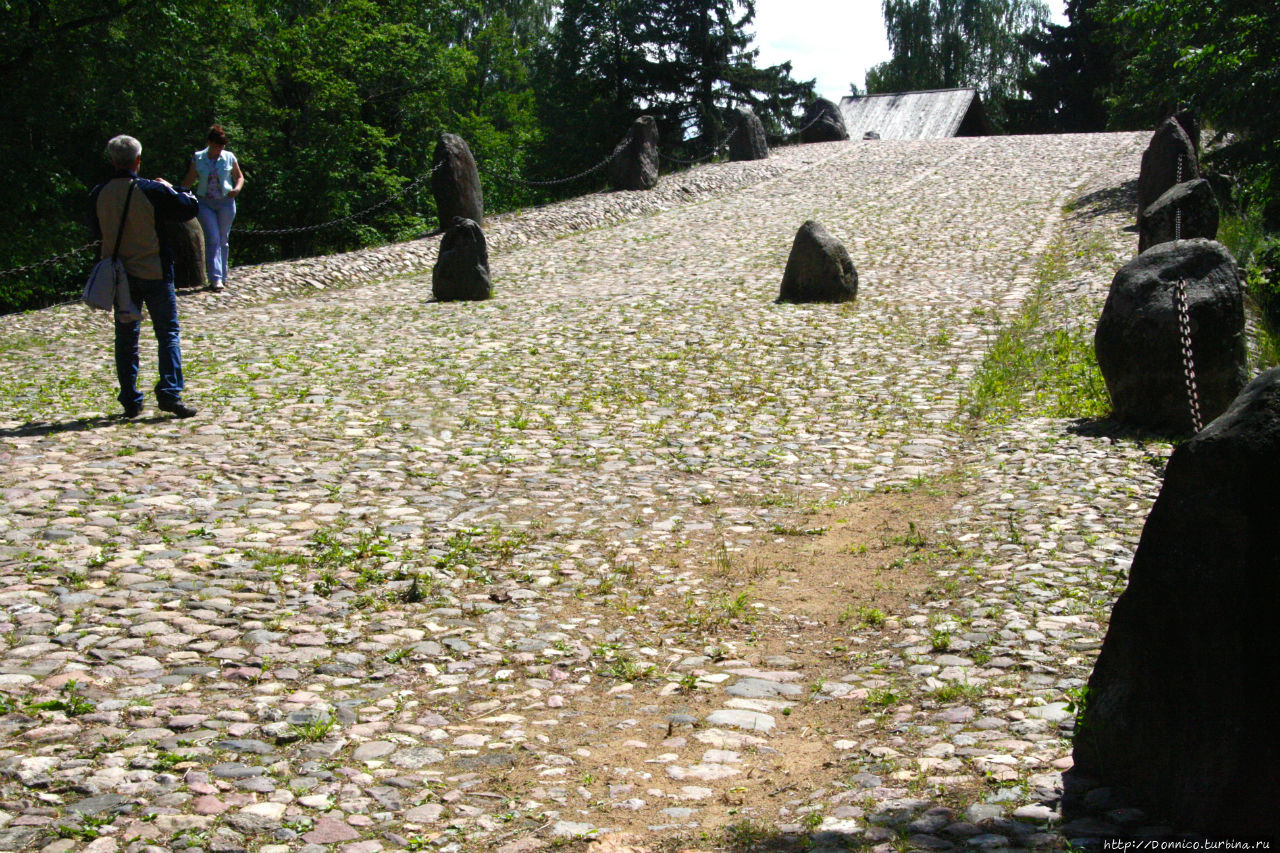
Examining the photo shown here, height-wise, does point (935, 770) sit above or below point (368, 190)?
below

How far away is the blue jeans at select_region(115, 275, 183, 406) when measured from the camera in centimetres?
871

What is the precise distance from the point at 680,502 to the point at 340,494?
2273mm

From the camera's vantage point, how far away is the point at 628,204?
23.0m

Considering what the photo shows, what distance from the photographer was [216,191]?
14.4 metres

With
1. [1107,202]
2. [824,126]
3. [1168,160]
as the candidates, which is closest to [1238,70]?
[1168,160]

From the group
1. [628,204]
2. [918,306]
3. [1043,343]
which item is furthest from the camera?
[628,204]

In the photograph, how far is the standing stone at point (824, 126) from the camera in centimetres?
3791

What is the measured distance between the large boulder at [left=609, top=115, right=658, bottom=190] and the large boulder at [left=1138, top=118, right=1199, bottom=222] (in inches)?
438

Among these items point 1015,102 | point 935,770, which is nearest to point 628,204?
point 935,770

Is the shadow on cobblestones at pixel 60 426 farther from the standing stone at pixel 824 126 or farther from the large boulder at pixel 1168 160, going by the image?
the standing stone at pixel 824 126

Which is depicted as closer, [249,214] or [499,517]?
[499,517]

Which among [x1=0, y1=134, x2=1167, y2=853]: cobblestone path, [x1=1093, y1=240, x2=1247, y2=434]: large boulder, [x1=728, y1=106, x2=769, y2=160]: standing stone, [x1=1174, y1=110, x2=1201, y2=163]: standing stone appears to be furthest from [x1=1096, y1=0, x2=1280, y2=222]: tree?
[x1=728, y1=106, x2=769, y2=160]: standing stone

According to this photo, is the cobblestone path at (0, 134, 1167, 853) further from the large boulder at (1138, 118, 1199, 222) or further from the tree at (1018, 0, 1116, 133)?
the tree at (1018, 0, 1116, 133)

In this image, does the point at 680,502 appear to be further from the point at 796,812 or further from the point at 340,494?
the point at 796,812
